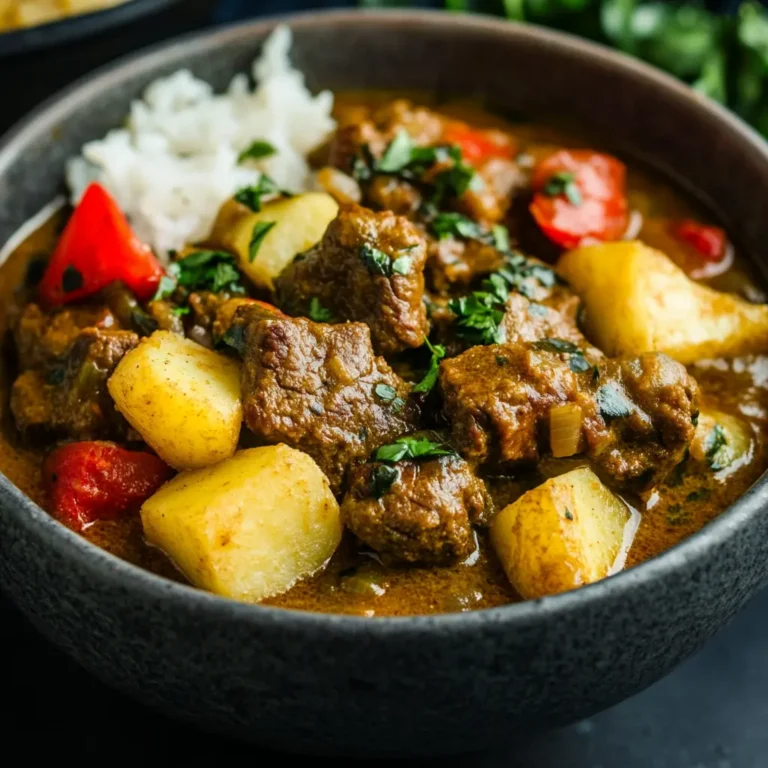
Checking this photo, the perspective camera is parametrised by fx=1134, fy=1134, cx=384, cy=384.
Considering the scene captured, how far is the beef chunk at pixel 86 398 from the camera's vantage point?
268 centimetres

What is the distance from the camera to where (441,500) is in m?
2.37

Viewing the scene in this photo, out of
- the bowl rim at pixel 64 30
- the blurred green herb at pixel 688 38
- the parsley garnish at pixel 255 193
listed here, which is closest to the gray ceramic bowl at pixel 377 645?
the parsley garnish at pixel 255 193

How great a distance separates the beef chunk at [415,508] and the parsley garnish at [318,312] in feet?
1.58

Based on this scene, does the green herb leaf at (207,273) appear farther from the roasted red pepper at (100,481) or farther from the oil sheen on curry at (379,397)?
the roasted red pepper at (100,481)

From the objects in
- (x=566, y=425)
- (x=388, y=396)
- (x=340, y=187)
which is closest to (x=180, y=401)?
(x=388, y=396)

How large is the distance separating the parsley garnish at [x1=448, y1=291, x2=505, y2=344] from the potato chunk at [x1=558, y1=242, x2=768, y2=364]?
1.15ft

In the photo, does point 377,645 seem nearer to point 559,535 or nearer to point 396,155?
point 559,535

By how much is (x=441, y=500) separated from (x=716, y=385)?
3.23 feet

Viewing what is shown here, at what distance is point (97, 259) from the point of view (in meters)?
3.03

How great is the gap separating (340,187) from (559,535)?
137cm

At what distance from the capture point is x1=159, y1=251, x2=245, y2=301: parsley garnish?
2.96 meters

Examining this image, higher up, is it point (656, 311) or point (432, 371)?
point (432, 371)

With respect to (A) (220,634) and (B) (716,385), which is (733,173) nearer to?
(B) (716,385)

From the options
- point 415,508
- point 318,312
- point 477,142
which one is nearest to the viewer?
point 415,508
